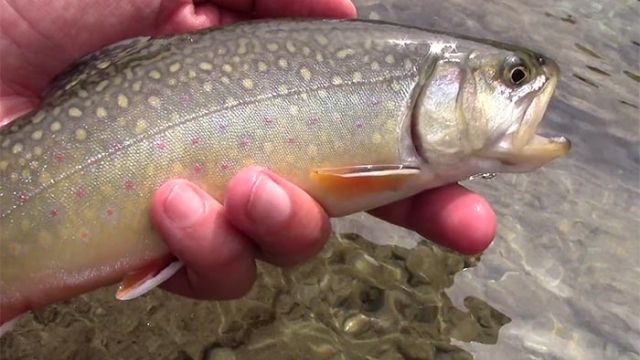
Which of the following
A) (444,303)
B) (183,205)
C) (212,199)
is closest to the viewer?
(183,205)

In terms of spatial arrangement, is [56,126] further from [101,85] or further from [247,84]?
[247,84]

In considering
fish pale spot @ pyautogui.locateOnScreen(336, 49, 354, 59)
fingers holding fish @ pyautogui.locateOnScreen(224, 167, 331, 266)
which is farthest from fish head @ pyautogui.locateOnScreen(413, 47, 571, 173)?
fingers holding fish @ pyautogui.locateOnScreen(224, 167, 331, 266)

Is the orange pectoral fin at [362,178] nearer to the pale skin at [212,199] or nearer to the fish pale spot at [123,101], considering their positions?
the pale skin at [212,199]

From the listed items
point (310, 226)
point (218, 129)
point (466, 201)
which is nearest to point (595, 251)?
point (466, 201)

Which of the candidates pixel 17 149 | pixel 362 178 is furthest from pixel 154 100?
pixel 362 178

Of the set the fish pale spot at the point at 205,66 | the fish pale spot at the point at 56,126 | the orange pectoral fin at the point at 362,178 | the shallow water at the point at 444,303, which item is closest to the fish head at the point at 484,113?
the orange pectoral fin at the point at 362,178

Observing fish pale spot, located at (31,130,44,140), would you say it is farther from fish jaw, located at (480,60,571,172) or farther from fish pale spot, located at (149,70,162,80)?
fish jaw, located at (480,60,571,172)

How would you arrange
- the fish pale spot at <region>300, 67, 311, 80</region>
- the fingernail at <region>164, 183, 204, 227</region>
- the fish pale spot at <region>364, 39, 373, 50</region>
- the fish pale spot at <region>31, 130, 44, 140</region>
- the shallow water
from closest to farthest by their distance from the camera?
the fingernail at <region>164, 183, 204, 227</region> → the fish pale spot at <region>31, 130, 44, 140</region> → the fish pale spot at <region>300, 67, 311, 80</region> → the fish pale spot at <region>364, 39, 373, 50</region> → the shallow water
